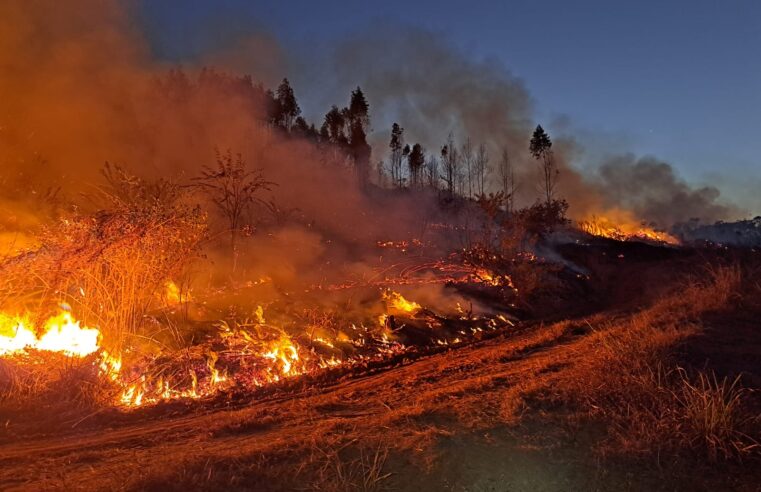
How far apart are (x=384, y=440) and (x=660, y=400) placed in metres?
2.51

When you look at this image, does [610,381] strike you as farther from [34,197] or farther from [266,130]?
[266,130]

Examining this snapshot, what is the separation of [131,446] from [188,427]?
71 cm

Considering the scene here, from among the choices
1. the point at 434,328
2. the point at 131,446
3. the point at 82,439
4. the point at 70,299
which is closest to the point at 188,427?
the point at 131,446

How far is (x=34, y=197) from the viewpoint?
11.4m

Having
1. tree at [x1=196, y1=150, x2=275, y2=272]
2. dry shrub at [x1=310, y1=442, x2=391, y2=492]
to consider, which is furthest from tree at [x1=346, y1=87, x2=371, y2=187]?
dry shrub at [x1=310, y1=442, x2=391, y2=492]

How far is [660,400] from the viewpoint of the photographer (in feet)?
14.9

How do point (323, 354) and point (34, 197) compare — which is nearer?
point (323, 354)

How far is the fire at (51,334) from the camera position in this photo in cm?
742

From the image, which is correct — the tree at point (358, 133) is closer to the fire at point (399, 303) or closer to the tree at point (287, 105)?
the tree at point (287, 105)

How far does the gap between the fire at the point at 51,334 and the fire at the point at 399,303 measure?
5947 mm

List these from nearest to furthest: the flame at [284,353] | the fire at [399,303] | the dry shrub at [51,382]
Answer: the dry shrub at [51,382]
the flame at [284,353]
the fire at [399,303]

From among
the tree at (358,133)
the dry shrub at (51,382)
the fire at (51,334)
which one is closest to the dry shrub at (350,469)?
the dry shrub at (51,382)

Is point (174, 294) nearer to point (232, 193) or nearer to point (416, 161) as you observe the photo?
point (232, 193)

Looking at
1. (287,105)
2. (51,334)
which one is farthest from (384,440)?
(287,105)
